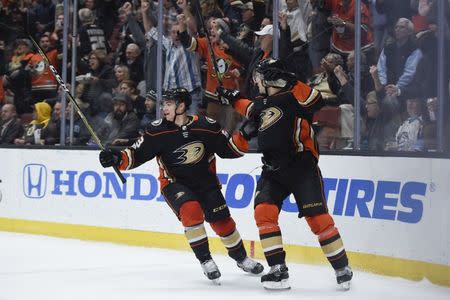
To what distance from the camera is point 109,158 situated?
5.45 m

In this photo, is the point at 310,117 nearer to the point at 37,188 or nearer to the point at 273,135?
the point at 273,135

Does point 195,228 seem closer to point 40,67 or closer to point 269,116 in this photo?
point 269,116

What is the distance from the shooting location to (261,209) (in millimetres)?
5172

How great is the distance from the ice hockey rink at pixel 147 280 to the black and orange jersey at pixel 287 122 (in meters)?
0.80

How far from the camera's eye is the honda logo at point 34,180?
830 cm

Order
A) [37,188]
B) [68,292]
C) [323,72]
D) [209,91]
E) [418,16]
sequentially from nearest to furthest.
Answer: [68,292] → [418,16] → [323,72] → [209,91] → [37,188]

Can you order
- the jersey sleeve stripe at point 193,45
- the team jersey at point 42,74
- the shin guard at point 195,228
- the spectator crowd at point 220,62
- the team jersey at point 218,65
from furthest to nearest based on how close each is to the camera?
the team jersey at point 42,74 < the jersey sleeve stripe at point 193,45 < the team jersey at point 218,65 < the spectator crowd at point 220,62 < the shin guard at point 195,228

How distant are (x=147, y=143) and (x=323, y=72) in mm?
1583

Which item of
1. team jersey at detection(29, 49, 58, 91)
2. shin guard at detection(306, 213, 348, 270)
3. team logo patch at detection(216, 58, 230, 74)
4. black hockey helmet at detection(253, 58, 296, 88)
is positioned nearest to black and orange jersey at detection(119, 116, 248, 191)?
black hockey helmet at detection(253, 58, 296, 88)

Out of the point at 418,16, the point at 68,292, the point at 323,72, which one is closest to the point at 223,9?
the point at 323,72

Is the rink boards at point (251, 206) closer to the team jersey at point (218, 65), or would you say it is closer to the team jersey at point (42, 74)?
the team jersey at point (218, 65)

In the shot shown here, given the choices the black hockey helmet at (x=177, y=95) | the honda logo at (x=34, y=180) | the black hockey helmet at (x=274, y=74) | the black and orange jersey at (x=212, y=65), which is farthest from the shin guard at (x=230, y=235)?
the honda logo at (x=34, y=180)

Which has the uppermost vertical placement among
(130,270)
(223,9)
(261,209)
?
(223,9)

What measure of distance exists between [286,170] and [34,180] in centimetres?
373
